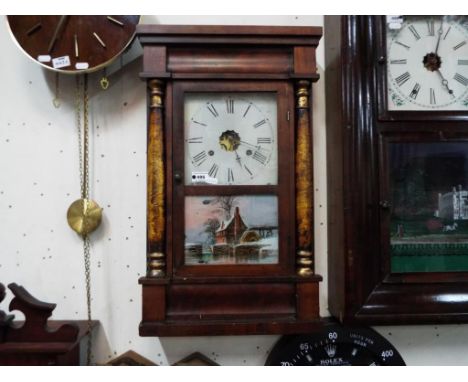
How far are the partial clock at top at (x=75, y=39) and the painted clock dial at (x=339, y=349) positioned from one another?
0.98m

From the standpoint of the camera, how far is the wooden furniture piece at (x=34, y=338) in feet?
2.94

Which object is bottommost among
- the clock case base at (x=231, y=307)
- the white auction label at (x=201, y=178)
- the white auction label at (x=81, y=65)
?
the clock case base at (x=231, y=307)

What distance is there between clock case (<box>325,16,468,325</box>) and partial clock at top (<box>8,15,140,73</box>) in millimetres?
620

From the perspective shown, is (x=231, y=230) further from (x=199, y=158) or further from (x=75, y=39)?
(x=75, y=39)

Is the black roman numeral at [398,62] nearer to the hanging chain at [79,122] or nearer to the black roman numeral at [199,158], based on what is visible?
the black roman numeral at [199,158]

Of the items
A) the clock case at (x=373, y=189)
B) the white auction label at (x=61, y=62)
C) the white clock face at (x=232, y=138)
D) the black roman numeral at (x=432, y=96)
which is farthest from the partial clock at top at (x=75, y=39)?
the black roman numeral at (x=432, y=96)

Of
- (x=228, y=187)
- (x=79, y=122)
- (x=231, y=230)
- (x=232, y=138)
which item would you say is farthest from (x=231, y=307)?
(x=79, y=122)

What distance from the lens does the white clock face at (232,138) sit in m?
0.90

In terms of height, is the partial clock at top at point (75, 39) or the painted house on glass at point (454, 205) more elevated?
the partial clock at top at point (75, 39)

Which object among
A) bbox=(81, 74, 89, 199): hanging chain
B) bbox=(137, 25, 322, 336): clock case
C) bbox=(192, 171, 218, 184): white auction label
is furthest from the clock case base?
bbox=(81, 74, 89, 199): hanging chain

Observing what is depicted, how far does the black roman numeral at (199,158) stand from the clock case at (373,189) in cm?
38

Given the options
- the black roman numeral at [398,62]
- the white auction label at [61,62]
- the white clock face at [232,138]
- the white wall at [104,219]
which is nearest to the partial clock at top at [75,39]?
the white auction label at [61,62]

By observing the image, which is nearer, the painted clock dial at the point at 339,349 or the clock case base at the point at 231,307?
the clock case base at the point at 231,307

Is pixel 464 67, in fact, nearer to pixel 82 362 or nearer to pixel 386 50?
pixel 386 50
